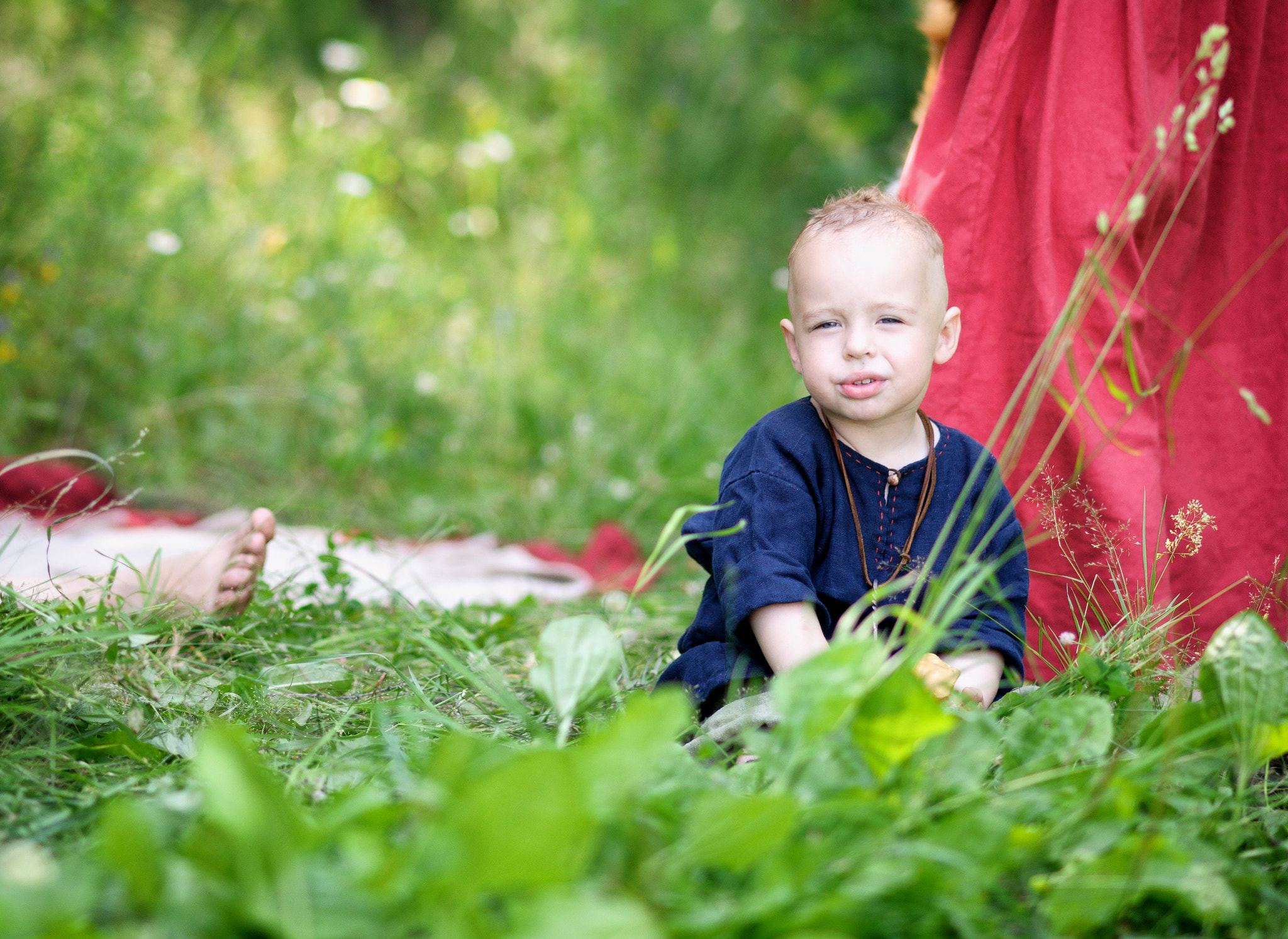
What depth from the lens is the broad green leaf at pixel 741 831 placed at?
0.74 meters

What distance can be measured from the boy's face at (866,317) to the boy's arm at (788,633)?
0.26 metres

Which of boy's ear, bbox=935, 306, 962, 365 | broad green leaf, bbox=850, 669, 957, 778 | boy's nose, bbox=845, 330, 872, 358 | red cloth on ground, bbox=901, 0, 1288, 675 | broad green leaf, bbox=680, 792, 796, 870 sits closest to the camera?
broad green leaf, bbox=680, 792, 796, 870

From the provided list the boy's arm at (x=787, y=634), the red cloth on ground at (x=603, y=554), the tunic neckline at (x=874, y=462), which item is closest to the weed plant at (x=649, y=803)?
the boy's arm at (x=787, y=634)

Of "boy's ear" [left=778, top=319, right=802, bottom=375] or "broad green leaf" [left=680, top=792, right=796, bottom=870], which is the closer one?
"broad green leaf" [left=680, top=792, right=796, bottom=870]

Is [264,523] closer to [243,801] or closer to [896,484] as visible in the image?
[896,484]

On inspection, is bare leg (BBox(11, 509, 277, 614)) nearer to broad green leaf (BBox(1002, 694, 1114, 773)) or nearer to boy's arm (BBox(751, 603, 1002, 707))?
boy's arm (BBox(751, 603, 1002, 707))

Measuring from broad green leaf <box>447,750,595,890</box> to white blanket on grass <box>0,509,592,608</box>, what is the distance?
1.19 meters

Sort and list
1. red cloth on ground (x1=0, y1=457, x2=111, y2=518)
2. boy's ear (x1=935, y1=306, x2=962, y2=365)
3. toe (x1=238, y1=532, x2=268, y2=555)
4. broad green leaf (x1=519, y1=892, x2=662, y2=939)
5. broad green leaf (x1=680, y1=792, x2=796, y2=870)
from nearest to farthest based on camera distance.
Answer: broad green leaf (x1=519, y1=892, x2=662, y2=939)
broad green leaf (x1=680, y1=792, x2=796, y2=870)
boy's ear (x1=935, y1=306, x2=962, y2=365)
toe (x1=238, y1=532, x2=268, y2=555)
red cloth on ground (x1=0, y1=457, x2=111, y2=518)

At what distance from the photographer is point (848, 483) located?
1386mm

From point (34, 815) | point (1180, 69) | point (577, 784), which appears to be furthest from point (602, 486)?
point (577, 784)

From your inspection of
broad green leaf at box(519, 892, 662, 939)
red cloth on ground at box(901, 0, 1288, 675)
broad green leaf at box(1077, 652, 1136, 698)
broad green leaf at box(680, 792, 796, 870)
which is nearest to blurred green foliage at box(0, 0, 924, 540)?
red cloth on ground at box(901, 0, 1288, 675)

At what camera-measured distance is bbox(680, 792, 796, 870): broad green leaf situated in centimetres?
74

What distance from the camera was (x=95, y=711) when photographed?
118 cm

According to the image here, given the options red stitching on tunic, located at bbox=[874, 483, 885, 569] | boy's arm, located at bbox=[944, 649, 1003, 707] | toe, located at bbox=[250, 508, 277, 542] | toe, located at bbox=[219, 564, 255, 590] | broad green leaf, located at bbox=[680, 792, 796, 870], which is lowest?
boy's arm, located at bbox=[944, 649, 1003, 707]
